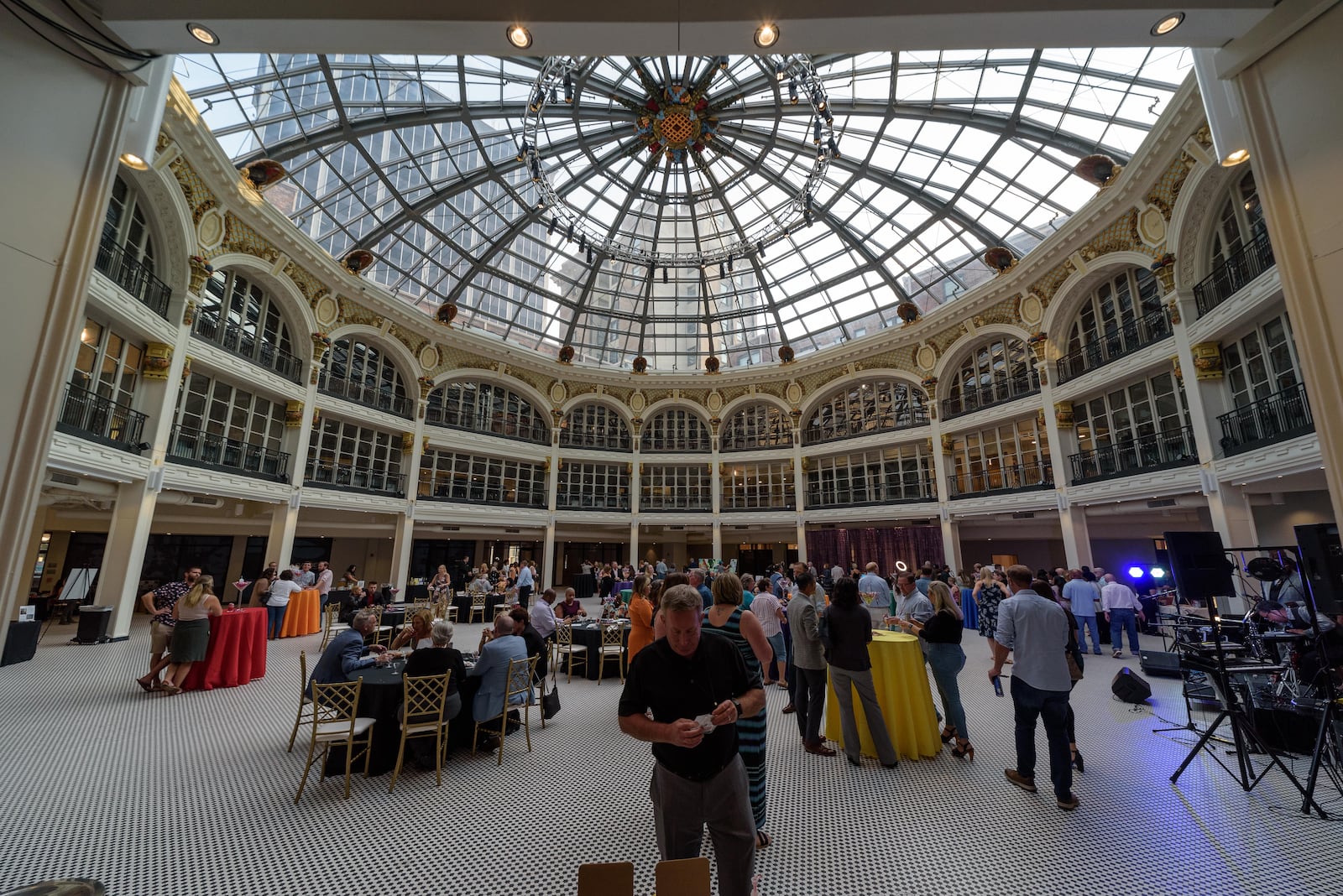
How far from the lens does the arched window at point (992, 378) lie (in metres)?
17.3

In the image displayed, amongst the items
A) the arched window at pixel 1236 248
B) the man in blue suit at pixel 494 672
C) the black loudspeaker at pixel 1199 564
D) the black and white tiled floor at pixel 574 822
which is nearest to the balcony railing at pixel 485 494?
the black and white tiled floor at pixel 574 822

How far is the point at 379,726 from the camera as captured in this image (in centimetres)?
509

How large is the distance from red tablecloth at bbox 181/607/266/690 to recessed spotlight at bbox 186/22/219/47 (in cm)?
798

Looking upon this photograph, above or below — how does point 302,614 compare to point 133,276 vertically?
below

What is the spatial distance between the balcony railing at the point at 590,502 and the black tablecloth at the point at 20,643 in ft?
51.4

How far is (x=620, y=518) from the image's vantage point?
80.3 feet

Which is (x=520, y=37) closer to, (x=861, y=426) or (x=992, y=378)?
(x=992, y=378)

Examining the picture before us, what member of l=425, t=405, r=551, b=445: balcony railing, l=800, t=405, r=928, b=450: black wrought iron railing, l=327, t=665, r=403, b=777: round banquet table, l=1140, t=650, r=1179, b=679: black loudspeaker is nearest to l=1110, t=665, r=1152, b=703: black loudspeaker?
l=1140, t=650, r=1179, b=679: black loudspeaker

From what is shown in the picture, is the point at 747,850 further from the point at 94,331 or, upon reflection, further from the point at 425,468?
the point at 425,468

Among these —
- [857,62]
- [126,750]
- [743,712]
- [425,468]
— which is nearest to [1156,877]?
[743,712]

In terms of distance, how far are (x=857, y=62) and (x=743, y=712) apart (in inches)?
640

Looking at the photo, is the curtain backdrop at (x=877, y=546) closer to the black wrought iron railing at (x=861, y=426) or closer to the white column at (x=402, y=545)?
the black wrought iron railing at (x=861, y=426)

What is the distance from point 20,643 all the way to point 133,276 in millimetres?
7176

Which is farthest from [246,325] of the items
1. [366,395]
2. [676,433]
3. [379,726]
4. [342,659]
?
[676,433]
